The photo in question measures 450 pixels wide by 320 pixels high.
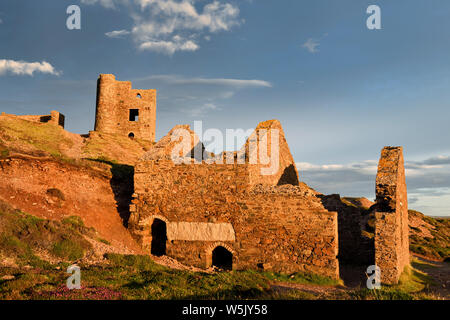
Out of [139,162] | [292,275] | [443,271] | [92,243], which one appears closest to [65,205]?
[92,243]

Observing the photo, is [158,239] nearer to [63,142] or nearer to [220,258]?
[220,258]

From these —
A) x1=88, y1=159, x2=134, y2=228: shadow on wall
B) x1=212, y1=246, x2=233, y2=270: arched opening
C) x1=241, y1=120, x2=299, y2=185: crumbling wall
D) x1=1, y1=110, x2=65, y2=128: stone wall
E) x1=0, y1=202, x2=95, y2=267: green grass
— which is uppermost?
x1=1, y1=110, x2=65, y2=128: stone wall

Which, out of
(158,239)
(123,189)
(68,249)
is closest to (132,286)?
(68,249)

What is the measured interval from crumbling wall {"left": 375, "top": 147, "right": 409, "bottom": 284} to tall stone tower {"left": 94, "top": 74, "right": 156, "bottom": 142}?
2856 centimetres

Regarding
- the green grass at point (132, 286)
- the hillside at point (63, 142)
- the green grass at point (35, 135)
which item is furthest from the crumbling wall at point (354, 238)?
the green grass at point (35, 135)

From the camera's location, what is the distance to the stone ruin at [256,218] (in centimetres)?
1275

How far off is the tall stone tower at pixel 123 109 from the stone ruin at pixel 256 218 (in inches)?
799

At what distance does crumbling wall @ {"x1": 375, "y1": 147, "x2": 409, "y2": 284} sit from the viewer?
40.0ft

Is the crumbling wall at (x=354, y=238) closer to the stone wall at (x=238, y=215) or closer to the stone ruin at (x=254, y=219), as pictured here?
the stone ruin at (x=254, y=219)

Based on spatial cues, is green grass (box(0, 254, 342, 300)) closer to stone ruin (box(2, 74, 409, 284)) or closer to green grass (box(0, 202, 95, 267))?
A: green grass (box(0, 202, 95, 267))

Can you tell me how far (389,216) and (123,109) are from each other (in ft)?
105

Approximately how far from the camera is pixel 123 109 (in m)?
36.7

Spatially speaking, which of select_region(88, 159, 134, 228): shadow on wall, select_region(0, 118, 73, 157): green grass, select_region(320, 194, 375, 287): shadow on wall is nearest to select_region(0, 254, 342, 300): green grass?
select_region(88, 159, 134, 228): shadow on wall

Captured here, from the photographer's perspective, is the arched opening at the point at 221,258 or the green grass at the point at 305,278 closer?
the green grass at the point at 305,278
